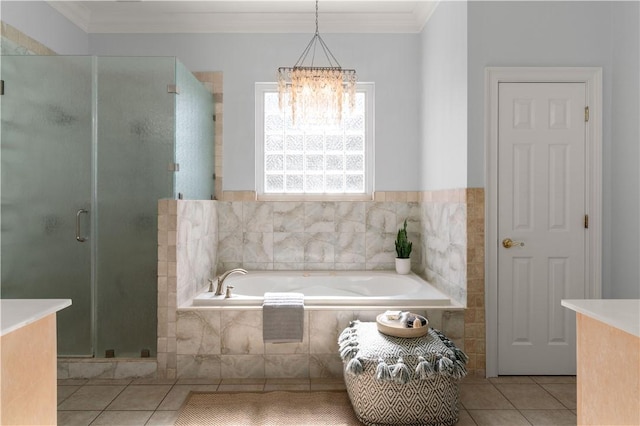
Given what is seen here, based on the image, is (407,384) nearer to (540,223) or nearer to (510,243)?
(510,243)

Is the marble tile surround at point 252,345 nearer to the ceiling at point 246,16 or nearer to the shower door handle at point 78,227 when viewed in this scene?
the shower door handle at point 78,227

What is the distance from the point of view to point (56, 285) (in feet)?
9.98

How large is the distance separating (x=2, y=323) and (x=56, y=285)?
2016 mm

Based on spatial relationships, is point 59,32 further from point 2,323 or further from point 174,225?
point 2,323

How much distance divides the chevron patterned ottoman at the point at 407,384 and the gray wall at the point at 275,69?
197 centimetres

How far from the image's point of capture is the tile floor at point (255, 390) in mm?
2383

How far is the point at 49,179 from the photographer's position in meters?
3.01

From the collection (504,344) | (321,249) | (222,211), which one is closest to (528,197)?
(504,344)

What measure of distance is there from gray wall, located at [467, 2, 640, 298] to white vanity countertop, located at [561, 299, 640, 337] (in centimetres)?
146

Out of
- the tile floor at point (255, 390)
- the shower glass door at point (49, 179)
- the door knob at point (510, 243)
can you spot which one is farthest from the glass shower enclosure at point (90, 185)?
the door knob at point (510, 243)

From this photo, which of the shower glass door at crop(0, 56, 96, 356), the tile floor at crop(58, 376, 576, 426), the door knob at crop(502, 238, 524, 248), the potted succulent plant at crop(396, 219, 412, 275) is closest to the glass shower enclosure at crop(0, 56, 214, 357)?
the shower glass door at crop(0, 56, 96, 356)

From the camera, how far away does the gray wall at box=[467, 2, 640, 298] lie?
9.39ft

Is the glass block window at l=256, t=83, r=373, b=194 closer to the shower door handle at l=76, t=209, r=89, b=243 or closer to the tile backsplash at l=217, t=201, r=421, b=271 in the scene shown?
the tile backsplash at l=217, t=201, r=421, b=271

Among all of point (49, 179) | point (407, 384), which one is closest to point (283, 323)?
point (407, 384)
